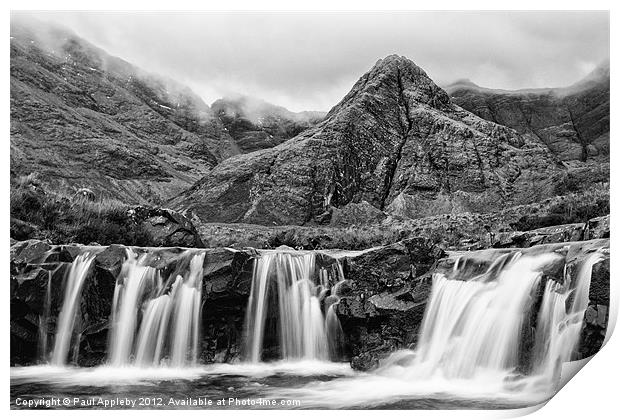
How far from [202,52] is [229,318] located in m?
3.50

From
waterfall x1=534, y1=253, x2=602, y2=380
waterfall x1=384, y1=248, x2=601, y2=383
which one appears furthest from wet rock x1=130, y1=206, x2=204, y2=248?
waterfall x1=534, y1=253, x2=602, y2=380

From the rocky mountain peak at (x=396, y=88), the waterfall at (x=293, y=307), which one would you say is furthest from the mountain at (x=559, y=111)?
the waterfall at (x=293, y=307)

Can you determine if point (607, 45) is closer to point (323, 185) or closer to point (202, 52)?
point (323, 185)

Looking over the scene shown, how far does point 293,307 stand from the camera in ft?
27.8

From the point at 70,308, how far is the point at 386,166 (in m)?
4.76

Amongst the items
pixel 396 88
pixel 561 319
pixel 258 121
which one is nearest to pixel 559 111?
pixel 396 88

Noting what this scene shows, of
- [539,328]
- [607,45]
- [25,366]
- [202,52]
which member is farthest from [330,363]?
[607,45]

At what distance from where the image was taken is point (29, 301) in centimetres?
795

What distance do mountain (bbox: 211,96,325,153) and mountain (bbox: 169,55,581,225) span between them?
0.15m

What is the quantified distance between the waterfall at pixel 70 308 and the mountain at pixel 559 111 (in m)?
5.46

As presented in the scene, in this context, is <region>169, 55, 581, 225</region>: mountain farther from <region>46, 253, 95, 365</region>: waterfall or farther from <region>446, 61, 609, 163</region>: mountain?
<region>46, 253, 95, 365</region>: waterfall

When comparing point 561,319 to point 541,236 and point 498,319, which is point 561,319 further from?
point 541,236

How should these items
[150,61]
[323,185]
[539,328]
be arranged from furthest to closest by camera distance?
1. [323,185]
2. [150,61]
3. [539,328]

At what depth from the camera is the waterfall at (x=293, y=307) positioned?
328 inches
